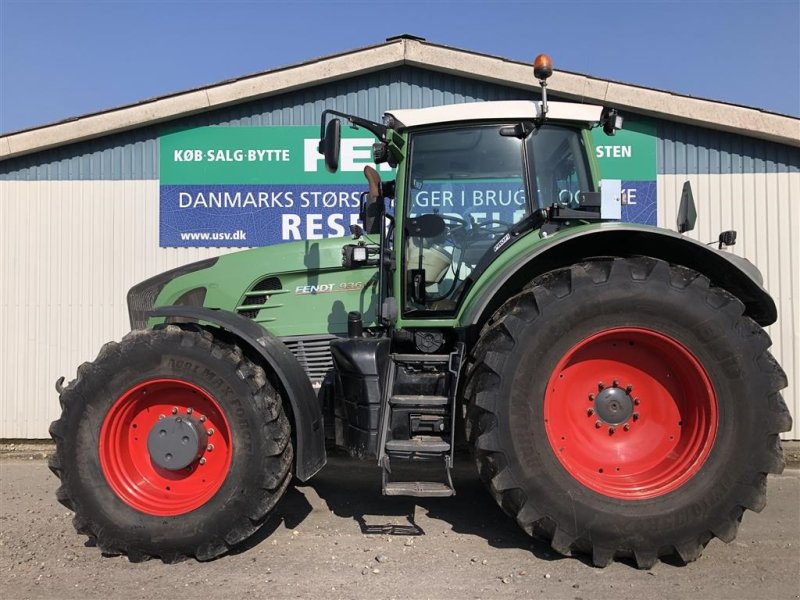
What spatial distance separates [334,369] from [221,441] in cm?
74

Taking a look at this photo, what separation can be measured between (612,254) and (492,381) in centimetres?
107

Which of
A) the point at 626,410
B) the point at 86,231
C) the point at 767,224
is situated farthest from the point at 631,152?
the point at 86,231

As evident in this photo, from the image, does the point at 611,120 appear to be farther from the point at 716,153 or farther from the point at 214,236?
the point at 214,236

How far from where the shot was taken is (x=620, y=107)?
19.2 ft

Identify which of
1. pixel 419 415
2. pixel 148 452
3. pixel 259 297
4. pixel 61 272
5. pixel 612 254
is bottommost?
pixel 148 452

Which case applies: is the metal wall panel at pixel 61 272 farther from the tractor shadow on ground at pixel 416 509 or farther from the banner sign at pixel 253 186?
the tractor shadow on ground at pixel 416 509

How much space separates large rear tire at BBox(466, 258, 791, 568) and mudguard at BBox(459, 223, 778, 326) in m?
0.16

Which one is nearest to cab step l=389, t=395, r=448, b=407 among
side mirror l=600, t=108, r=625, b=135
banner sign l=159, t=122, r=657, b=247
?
Answer: side mirror l=600, t=108, r=625, b=135

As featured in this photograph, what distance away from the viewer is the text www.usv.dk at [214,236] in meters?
6.06

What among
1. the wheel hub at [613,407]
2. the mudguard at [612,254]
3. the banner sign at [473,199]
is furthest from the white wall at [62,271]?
the wheel hub at [613,407]

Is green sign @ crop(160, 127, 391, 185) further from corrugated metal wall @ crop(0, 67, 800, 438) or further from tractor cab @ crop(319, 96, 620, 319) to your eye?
tractor cab @ crop(319, 96, 620, 319)

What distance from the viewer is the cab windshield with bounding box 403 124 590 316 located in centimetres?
328

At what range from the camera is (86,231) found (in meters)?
6.07

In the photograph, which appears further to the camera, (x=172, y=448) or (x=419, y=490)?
(x=172, y=448)
